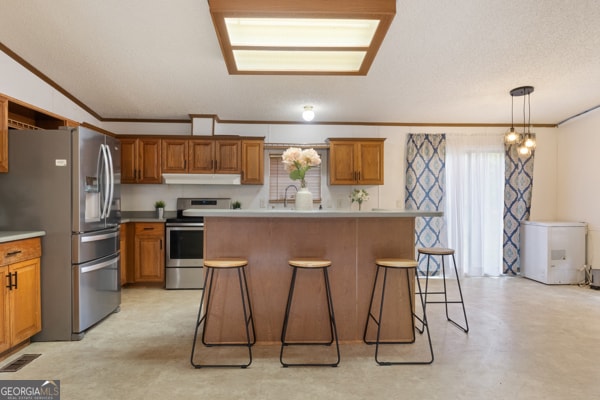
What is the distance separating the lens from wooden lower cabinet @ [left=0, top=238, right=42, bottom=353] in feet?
8.47

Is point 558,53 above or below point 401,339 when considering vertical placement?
above

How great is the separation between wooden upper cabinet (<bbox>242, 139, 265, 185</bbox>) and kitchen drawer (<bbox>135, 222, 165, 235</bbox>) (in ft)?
4.42

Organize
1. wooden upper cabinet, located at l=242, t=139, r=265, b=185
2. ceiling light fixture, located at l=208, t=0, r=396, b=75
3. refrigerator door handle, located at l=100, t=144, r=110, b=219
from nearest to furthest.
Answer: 1. ceiling light fixture, located at l=208, t=0, r=396, b=75
2. refrigerator door handle, located at l=100, t=144, r=110, b=219
3. wooden upper cabinet, located at l=242, t=139, r=265, b=185

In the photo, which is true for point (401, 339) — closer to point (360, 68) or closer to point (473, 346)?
point (473, 346)

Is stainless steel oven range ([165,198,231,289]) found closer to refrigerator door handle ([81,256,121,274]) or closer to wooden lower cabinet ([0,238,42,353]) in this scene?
refrigerator door handle ([81,256,121,274])

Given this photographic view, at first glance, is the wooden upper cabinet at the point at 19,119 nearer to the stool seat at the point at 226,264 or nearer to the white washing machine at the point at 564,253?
the stool seat at the point at 226,264

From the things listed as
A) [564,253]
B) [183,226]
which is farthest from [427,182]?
[183,226]

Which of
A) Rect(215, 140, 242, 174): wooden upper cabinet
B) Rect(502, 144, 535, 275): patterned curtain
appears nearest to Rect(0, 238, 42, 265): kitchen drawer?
Rect(215, 140, 242, 174): wooden upper cabinet

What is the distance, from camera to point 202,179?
16.7 feet

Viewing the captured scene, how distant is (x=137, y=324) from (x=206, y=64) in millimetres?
2746

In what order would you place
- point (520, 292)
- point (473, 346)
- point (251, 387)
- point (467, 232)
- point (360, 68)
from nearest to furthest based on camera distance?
point (251, 387) < point (473, 346) < point (360, 68) < point (520, 292) < point (467, 232)

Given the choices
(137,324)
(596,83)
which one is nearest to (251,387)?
(137,324)

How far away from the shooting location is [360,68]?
3205mm

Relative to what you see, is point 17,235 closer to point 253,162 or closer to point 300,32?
point 300,32
